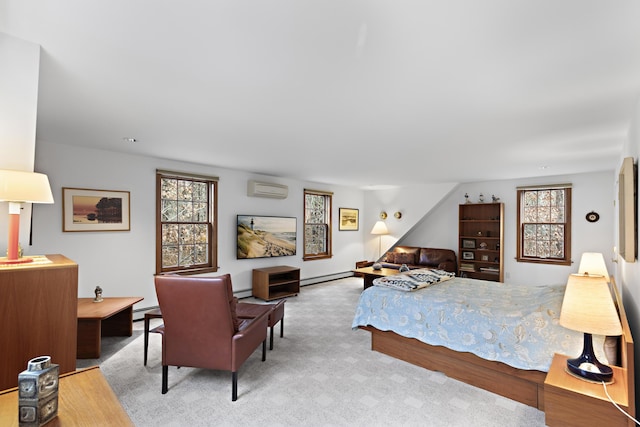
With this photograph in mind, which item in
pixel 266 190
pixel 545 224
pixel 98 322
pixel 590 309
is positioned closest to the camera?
Result: pixel 590 309

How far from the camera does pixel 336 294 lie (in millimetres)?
6234

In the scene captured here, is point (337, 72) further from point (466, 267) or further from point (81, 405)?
point (466, 267)

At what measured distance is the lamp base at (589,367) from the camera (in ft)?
6.48

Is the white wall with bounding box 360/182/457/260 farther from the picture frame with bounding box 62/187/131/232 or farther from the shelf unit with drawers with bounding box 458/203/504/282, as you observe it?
the picture frame with bounding box 62/187/131/232

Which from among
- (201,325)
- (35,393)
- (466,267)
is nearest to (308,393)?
(201,325)

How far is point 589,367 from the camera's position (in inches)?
79.7

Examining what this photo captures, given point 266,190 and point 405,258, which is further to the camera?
point 405,258

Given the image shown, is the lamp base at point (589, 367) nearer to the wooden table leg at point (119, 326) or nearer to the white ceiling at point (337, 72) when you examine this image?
the white ceiling at point (337, 72)

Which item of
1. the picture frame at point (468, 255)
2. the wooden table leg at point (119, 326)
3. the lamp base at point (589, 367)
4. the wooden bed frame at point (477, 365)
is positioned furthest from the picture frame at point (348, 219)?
the lamp base at point (589, 367)

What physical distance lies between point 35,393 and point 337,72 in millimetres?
1965

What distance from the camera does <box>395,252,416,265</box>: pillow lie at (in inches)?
294

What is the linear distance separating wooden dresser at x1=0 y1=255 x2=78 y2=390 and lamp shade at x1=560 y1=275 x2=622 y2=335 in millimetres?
2795

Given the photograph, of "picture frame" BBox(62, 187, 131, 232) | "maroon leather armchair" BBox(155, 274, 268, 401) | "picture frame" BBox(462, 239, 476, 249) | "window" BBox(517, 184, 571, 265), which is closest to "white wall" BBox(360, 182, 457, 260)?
"picture frame" BBox(462, 239, 476, 249)

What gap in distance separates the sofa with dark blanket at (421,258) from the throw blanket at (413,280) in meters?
2.78
